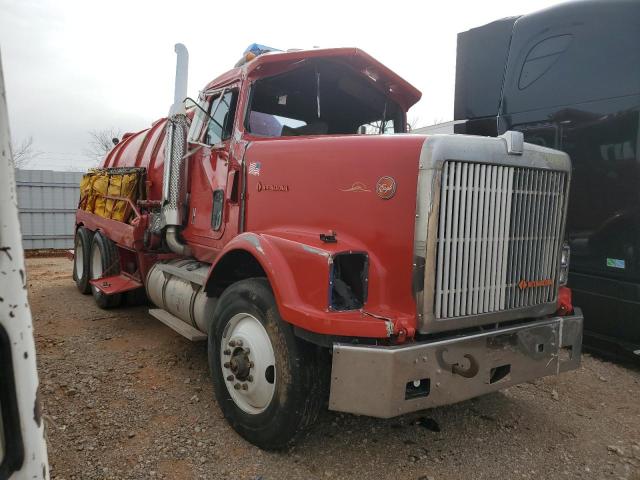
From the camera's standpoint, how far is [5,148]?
45.9 inches

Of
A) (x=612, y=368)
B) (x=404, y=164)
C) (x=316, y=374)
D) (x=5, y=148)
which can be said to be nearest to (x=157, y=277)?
(x=316, y=374)

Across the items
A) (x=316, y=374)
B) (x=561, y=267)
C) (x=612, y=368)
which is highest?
(x=561, y=267)

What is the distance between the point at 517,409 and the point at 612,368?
1.63 meters

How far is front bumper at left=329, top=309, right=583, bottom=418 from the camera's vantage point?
2.42 meters

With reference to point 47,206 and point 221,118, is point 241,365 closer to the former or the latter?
point 221,118

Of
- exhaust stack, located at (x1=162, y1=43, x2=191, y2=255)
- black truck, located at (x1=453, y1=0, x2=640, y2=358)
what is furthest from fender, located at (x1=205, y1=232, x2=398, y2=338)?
black truck, located at (x1=453, y1=0, x2=640, y2=358)

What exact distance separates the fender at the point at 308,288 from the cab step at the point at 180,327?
134 centimetres

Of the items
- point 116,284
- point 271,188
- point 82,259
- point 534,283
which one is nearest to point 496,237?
point 534,283

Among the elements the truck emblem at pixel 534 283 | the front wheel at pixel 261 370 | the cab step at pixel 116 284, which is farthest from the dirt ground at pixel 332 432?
the cab step at pixel 116 284

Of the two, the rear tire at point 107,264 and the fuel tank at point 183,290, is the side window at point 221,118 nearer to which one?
the fuel tank at point 183,290

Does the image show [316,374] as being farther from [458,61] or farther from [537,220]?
[458,61]

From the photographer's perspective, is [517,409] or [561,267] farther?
[517,409]

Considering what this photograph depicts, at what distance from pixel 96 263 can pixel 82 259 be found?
2.24ft

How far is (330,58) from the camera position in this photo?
12.6 ft
